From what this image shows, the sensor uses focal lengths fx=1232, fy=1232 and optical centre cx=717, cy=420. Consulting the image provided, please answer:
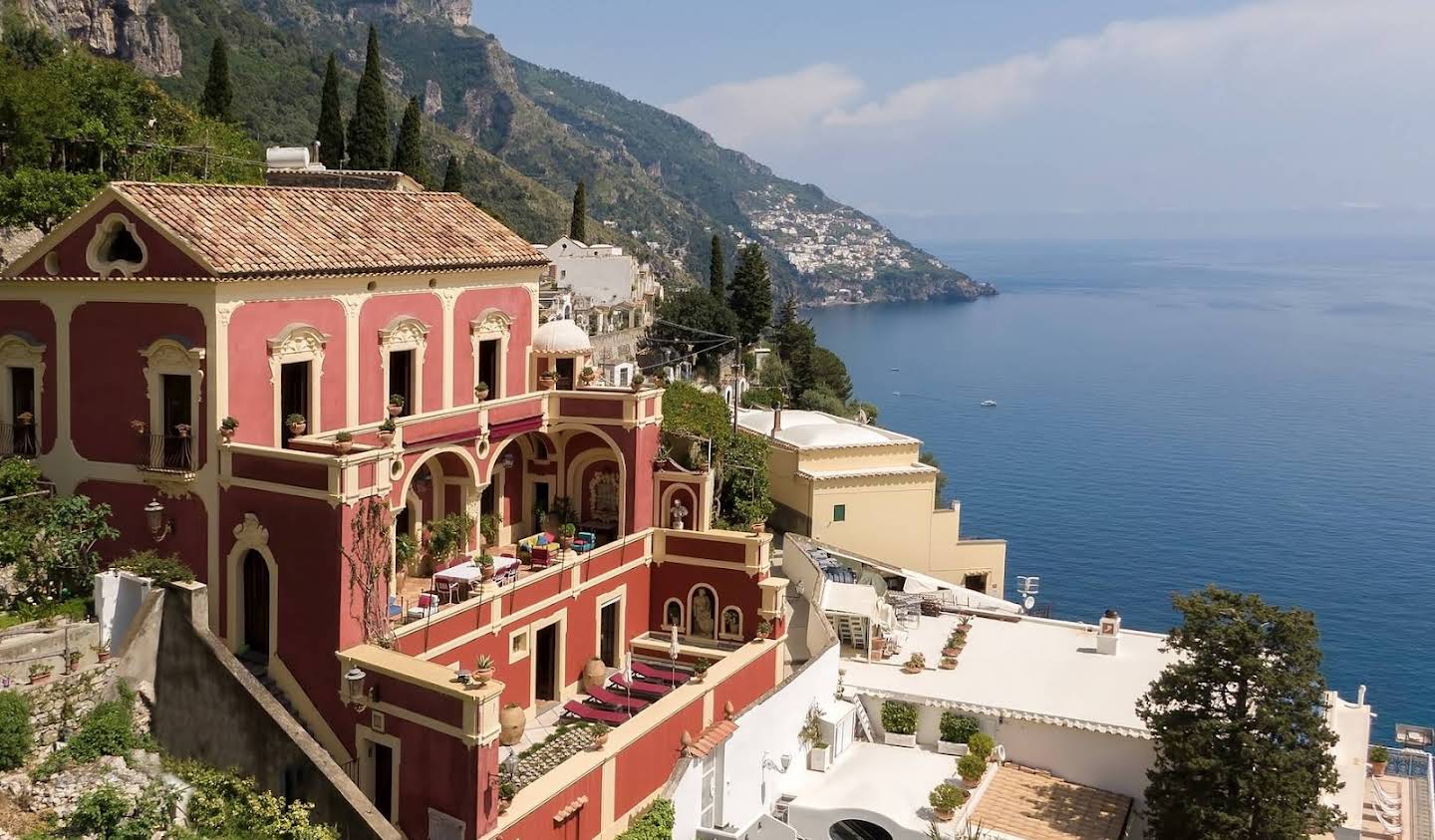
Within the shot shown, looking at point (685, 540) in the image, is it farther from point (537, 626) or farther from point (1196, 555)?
point (1196, 555)

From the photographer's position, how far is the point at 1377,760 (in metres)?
25.9

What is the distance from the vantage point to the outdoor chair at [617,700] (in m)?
21.0

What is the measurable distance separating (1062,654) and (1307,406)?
87.2 meters

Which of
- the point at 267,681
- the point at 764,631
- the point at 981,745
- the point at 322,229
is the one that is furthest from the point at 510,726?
the point at 981,745

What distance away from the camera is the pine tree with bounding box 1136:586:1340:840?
2005 centimetres

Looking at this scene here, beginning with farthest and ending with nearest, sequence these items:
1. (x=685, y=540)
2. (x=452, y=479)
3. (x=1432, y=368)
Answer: (x=1432, y=368) → (x=685, y=540) → (x=452, y=479)

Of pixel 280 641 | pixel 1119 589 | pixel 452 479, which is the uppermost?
pixel 452 479

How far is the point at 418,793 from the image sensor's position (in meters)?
16.2

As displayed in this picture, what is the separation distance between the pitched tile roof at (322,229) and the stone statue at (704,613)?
7.47 m

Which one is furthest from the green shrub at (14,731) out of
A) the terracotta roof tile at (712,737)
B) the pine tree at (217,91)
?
the pine tree at (217,91)

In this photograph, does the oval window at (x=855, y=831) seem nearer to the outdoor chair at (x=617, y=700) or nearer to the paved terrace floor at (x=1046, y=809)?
the paved terrace floor at (x=1046, y=809)

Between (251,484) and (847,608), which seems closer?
(251,484)

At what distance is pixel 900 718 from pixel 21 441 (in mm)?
16469

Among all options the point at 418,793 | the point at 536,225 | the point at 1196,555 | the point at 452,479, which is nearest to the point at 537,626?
the point at 452,479
